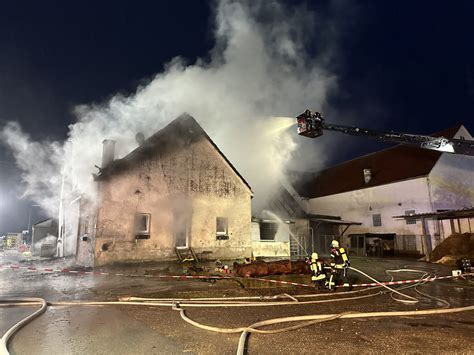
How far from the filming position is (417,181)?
24.2 metres

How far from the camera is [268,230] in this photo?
19.8 meters

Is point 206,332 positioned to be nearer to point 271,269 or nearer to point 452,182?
point 271,269

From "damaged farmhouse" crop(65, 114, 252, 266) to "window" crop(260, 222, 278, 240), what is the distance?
7.86 feet

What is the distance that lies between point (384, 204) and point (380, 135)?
10.3 m

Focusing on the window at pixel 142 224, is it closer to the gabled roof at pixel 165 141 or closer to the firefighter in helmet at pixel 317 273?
the gabled roof at pixel 165 141

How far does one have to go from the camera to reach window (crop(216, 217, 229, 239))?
53.9 ft

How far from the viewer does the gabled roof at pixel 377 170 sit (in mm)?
25172

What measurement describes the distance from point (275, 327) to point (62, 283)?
24.4ft

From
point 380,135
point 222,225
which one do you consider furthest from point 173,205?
point 380,135

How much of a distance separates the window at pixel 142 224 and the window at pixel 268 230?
7.79 m

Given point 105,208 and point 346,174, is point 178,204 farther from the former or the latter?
point 346,174

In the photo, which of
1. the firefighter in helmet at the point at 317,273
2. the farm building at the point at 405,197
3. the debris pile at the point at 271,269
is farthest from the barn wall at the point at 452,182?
the firefighter in helmet at the point at 317,273

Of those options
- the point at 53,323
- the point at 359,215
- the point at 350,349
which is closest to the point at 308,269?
the point at 350,349

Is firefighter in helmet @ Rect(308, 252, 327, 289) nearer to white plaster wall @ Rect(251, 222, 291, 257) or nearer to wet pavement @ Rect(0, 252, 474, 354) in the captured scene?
wet pavement @ Rect(0, 252, 474, 354)
